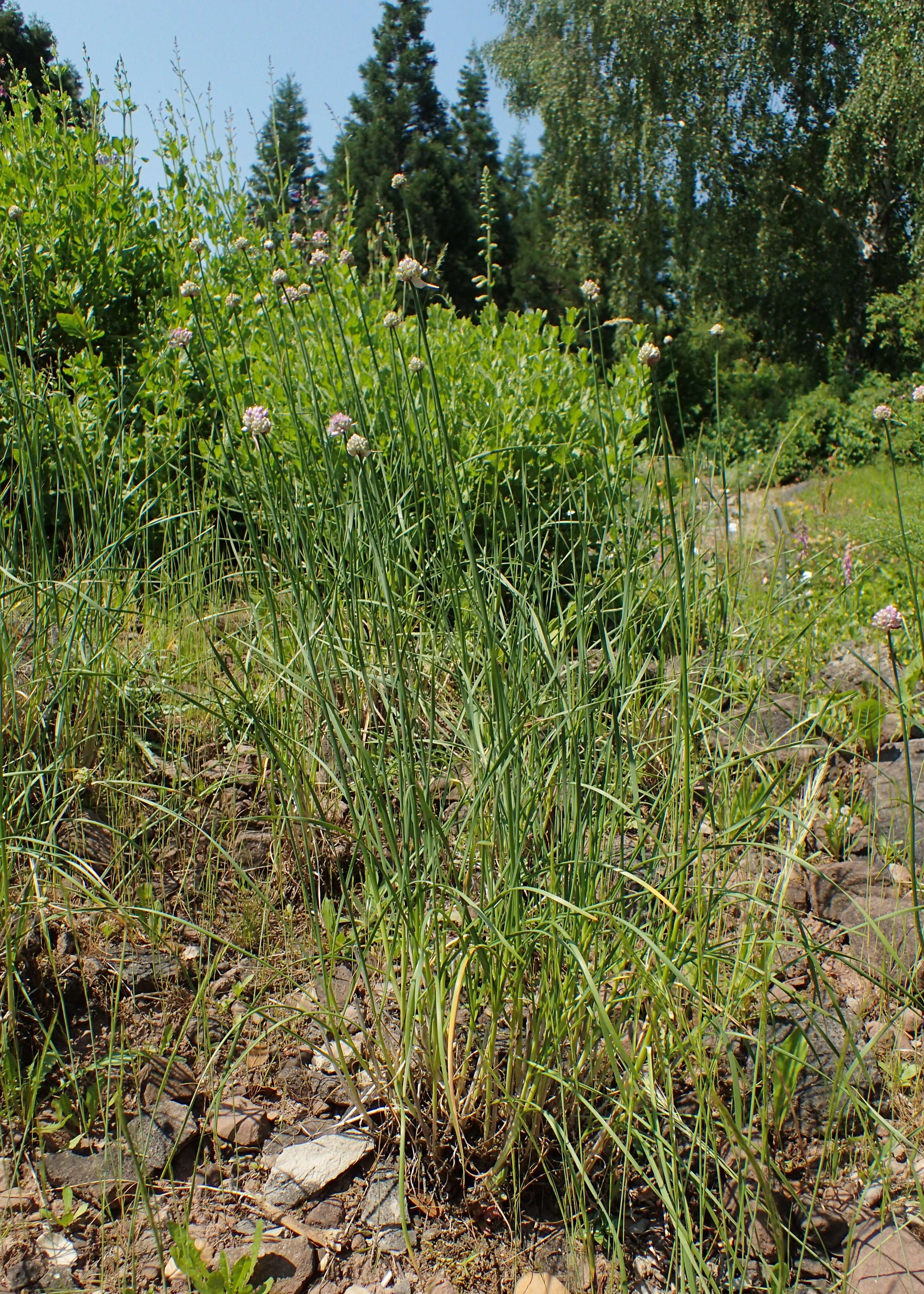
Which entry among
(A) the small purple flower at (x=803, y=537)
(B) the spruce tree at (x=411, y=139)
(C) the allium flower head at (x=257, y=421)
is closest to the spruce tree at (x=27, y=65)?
(C) the allium flower head at (x=257, y=421)

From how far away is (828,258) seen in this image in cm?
1722

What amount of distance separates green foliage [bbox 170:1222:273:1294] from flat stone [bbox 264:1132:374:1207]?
218mm

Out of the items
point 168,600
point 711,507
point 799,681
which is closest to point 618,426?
point 711,507

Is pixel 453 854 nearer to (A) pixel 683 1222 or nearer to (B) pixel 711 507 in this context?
(A) pixel 683 1222

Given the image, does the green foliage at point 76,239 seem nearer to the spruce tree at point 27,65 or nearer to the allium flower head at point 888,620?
the spruce tree at point 27,65

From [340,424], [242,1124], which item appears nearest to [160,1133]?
[242,1124]

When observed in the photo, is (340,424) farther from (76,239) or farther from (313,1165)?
(76,239)

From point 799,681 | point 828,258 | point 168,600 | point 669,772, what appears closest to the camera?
point 669,772

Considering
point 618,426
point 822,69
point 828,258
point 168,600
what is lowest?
point 168,600

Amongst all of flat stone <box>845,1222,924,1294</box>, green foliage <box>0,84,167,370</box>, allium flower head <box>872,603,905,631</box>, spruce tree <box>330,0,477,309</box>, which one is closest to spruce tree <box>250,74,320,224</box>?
green foliage <box>0,84,167,370</box>

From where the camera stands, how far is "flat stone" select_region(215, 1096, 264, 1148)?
1.56 metres

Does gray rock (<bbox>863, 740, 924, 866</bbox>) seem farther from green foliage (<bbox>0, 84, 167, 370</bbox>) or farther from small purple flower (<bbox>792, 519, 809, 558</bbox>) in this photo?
green foliage (<bbox>0, 84, 167, 370</bbox>)

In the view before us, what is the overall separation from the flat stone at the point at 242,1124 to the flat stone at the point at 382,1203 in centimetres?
22

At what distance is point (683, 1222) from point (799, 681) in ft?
5.76
